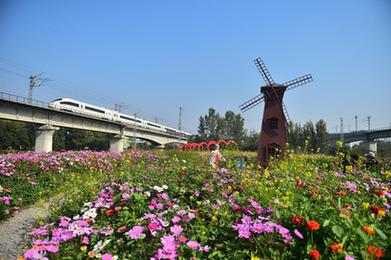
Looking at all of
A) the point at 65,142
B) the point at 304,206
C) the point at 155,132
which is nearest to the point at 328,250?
the point at 304,206

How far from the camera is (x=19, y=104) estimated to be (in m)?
Answer: 24.8

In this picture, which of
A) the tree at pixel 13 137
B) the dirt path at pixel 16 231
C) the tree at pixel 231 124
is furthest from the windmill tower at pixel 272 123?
the tree at pixel 231 124

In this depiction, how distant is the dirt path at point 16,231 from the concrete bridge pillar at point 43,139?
79.1 ft

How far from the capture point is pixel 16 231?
4.61m

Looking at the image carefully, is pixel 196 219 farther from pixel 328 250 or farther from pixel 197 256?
pixel 328 250

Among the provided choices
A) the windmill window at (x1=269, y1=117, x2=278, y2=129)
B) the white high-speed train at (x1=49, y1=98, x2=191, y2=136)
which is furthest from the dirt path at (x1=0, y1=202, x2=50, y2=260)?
the white high-speed train at (x1=49, y1=98, x2=191, y2=136)

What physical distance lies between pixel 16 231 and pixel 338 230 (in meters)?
5.11

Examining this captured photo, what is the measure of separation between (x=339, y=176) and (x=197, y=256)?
253 cm

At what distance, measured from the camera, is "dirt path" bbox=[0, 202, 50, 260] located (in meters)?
3.54

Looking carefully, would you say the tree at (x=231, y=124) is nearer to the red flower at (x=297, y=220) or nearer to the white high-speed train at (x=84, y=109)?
the white high-speed train at (x=84, y=109)

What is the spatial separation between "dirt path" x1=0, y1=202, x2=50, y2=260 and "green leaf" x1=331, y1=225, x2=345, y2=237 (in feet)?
10.4

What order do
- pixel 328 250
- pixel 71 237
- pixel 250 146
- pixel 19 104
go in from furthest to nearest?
pixel 250 146, pixel 19 104, pixel 71 237, pixel 328 250

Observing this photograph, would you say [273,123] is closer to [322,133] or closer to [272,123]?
[272,123]

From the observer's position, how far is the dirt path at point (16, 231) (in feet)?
11.6
